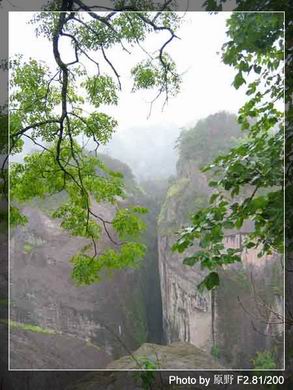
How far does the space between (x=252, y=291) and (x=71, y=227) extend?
0.87 meters

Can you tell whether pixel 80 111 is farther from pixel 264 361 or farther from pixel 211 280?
pixel 264 361

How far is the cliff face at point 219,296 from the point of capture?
1.92 metres

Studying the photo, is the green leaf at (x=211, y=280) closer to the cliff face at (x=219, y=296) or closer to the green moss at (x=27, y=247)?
the cliff face at (x=219, y=296)

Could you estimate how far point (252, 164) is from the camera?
1790 mm

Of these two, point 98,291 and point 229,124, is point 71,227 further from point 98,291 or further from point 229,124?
point 229,124

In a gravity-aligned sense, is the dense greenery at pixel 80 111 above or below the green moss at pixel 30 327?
above

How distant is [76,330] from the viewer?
1.93 m

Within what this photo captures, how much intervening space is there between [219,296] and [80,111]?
1072mm

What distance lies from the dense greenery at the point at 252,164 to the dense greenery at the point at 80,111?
32cm

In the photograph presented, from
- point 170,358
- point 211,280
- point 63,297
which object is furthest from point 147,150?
point 170,358

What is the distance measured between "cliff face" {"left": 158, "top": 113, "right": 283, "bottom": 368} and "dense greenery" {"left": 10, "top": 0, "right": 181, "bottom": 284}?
0.18 meters

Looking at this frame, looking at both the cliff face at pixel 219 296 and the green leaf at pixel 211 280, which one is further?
the cliff face at pixel 219 296

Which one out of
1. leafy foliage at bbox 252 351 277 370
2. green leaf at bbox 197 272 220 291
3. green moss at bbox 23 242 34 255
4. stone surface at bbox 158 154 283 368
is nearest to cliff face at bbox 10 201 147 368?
green moss at bbox 23 242 34 255

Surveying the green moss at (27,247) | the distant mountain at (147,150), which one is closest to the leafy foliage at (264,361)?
the distant mountain at (147,150)
